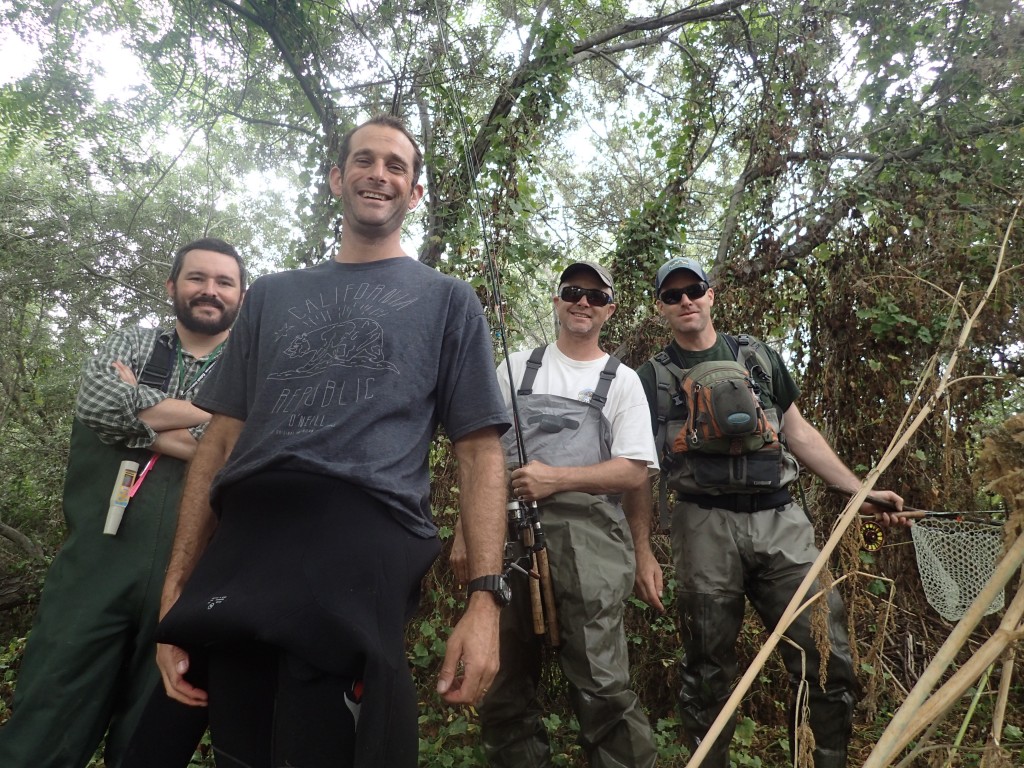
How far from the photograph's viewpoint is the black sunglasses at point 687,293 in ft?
10.9

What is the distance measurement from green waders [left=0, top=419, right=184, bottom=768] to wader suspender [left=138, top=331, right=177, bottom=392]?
0.30m

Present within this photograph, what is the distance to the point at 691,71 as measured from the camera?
19.6 ft

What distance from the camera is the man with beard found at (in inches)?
90.7

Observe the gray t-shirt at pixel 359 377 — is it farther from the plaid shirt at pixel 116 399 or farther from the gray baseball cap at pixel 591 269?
the gray baseball cap at pixel 591 269

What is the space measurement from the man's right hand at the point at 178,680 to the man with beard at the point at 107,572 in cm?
98

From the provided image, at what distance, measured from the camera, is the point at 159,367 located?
109 inches

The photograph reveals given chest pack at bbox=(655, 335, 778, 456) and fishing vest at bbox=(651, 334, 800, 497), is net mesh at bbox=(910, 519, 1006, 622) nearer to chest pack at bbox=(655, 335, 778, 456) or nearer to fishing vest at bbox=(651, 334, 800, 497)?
fishing vest at bbox=(651, 334, 800, 497)

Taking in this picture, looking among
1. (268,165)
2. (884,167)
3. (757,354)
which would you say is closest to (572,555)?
(757,354)

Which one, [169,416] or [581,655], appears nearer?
[169,416]

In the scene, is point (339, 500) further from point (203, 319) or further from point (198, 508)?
point (203, 319)

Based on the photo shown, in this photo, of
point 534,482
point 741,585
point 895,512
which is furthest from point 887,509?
point 534,482

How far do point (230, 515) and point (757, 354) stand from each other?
8.80 feet

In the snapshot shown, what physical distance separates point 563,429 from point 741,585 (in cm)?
112

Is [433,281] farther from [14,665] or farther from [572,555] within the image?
[14,665]
